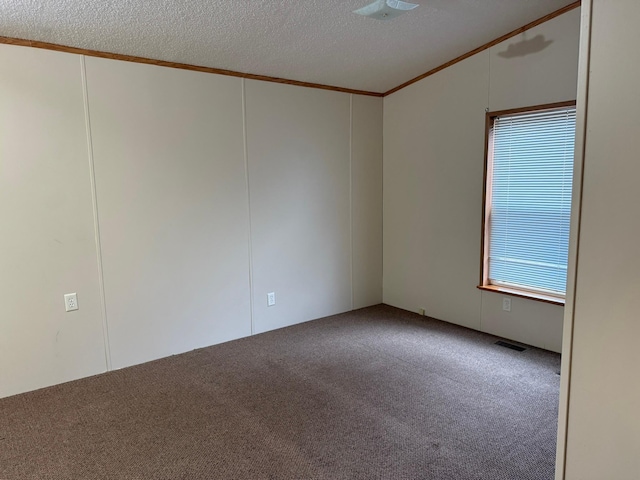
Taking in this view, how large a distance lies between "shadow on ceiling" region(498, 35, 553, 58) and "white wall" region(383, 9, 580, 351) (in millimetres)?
31

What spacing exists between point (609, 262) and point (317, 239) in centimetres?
339

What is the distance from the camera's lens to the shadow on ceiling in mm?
3553

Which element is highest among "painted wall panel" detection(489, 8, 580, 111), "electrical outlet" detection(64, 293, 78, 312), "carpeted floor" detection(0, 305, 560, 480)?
"painted wall panel" detection(489, 8, 580, 111)

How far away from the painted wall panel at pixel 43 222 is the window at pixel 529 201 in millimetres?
3432

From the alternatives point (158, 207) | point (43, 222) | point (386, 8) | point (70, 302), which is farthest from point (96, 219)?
point (386, 8)

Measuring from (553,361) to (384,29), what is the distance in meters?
2.97

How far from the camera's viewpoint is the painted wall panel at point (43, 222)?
292cm

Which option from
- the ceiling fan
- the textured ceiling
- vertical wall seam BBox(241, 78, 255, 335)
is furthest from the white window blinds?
vertical wall seam BBox(241, 78, 255, 335)

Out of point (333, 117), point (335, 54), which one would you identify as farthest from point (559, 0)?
point (333, 117)

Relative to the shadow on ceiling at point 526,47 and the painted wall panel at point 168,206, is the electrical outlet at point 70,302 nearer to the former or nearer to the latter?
the painted wall panel at point 168,206

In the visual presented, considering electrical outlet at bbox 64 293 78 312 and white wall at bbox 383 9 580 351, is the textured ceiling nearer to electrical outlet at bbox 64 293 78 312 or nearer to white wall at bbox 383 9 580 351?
white wall at bbox 383 9 580 351

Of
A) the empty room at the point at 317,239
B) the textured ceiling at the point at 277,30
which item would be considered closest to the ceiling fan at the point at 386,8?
the empty room at the point at 317,239

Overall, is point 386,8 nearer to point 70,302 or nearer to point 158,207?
point 158,207

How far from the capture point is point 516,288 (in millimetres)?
4035
